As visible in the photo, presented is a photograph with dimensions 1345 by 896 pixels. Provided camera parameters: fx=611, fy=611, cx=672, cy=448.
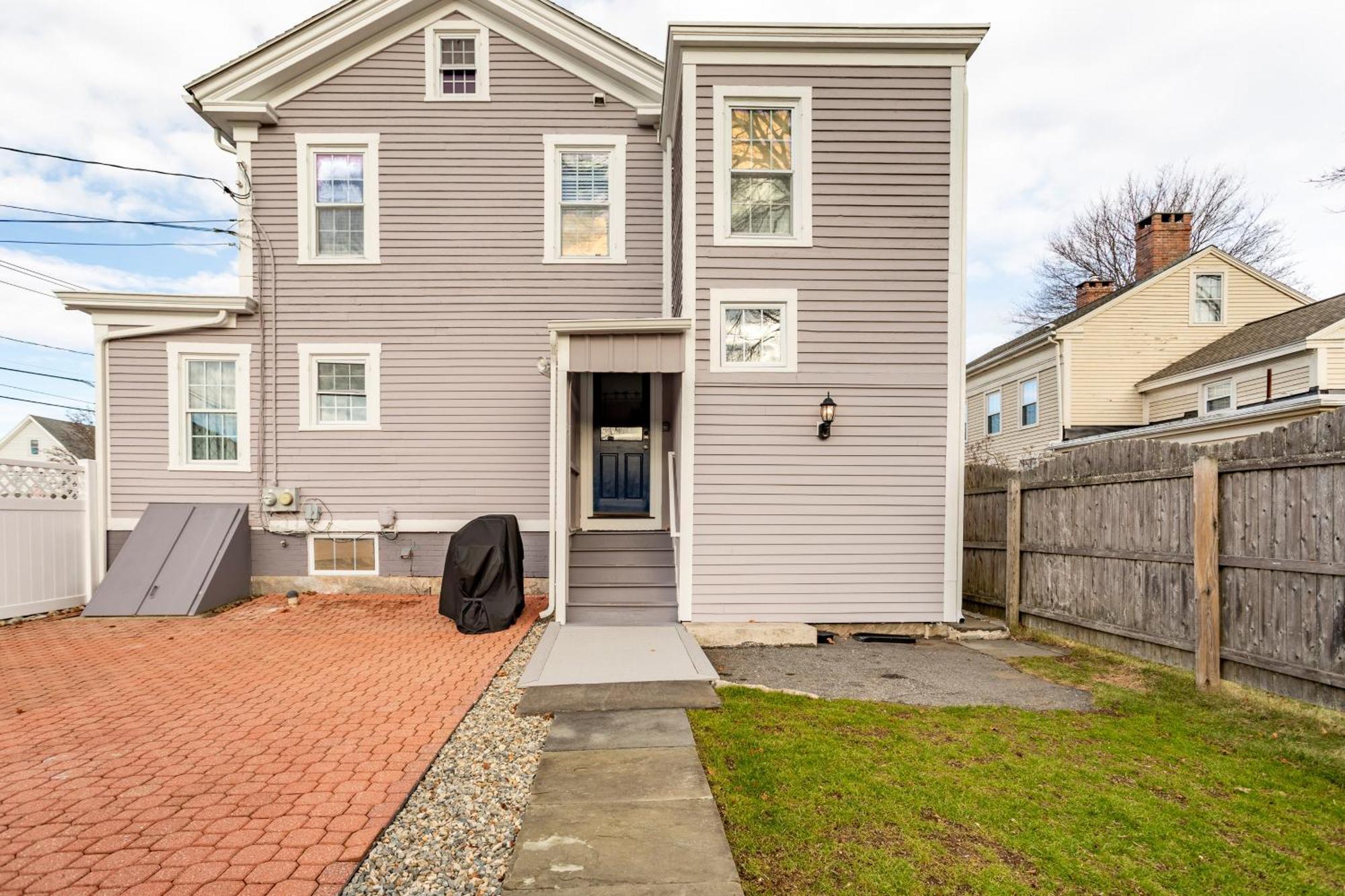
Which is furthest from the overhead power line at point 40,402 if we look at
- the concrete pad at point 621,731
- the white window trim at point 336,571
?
the concrete pad at point 621,731

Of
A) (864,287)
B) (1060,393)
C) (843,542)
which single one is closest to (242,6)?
(864,287)

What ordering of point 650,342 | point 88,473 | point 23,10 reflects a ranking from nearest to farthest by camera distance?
1. point 650,342
2. point 88,473
3. point 23,10

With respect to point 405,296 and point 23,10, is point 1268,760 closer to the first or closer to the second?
point 405,296

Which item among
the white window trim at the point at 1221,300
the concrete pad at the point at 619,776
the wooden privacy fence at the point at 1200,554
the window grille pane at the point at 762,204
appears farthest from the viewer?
the white window trim at the point at 1221,300

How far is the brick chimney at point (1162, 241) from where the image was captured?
50.1ft

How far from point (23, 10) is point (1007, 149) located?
77.4 feet

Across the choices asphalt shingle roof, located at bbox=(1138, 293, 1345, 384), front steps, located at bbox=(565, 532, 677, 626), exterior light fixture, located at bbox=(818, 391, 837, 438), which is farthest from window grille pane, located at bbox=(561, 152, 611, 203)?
asphalt shingle roof, located at bbox=(1138, 293, 1345, 384)

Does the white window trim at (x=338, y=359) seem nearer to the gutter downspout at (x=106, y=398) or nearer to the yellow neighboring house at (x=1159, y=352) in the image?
the gutter downspout at (x=106, y=398)

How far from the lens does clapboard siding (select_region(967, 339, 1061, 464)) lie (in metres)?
14.6

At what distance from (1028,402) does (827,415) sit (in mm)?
12052

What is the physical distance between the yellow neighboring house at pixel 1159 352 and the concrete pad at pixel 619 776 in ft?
37.1

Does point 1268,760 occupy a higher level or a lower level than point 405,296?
lower

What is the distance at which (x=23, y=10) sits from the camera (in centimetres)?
974

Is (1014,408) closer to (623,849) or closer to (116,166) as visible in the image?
(623,849)
